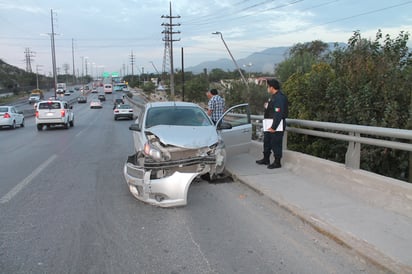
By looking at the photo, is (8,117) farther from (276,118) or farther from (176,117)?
(276,118)

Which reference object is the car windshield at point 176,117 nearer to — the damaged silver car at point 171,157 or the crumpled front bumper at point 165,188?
the damaged silver car at point 171,157

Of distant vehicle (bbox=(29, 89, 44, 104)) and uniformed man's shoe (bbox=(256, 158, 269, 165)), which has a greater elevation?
uniformed man's shoe (bbox=(256, 158, 269, 165))

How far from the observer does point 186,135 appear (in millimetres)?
6727

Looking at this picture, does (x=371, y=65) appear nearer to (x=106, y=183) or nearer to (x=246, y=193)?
(x=246, y=193)

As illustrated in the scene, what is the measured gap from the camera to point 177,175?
592 centimetres

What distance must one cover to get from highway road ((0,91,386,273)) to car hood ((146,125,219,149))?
96 centimetres

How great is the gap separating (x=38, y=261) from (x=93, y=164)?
6177 millimetres

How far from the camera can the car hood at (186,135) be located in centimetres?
641

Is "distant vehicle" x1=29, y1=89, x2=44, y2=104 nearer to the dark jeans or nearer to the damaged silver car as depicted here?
the damaged silver car

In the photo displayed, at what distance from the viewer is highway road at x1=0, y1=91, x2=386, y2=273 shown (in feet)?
13.2

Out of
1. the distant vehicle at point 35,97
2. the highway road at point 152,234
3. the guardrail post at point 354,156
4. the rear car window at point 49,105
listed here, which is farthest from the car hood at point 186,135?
the distant vehicle at point 35,97

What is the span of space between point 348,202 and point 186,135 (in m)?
2.83

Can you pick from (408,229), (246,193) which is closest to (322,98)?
(246,193)

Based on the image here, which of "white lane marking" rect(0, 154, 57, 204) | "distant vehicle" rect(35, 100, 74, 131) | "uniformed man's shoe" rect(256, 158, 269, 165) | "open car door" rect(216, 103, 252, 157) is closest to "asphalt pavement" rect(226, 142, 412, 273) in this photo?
"uniformed man's shoe" rect(256, 158, 269, 165)
